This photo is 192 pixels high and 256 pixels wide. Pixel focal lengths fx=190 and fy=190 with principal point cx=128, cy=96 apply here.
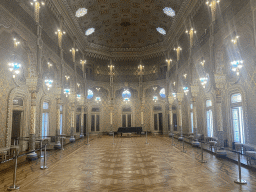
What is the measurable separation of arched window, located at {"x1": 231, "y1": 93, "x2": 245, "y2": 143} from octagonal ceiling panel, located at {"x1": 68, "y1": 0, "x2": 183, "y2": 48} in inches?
346

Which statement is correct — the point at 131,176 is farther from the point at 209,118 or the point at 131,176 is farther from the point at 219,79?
the point at 209,118

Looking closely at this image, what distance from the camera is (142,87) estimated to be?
24.9m

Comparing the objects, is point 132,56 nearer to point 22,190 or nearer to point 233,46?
point 233,46

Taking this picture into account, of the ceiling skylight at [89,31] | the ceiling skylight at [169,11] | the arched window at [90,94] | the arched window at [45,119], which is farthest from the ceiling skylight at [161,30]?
the arched window at [45,119]

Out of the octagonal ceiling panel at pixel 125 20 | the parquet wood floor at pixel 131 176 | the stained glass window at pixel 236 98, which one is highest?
the octagonal ceiling panel at pixel 125 20

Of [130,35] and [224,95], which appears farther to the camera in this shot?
[130,35]

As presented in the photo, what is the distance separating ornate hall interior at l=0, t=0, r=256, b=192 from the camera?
21.0ft

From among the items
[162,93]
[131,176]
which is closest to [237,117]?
[131,176]

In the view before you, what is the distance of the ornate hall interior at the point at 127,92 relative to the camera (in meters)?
6.39

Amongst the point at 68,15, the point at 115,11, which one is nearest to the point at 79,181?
the point at 68,15

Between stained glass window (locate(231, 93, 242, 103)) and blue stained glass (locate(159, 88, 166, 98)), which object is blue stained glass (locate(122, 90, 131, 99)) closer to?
blue stained glass (locate(159, 88, 166, 98))

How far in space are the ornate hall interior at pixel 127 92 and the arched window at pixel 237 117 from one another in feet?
0.25

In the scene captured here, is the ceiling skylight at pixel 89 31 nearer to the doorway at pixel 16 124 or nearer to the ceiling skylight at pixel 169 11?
the ceiling skylight at pixel 169 11

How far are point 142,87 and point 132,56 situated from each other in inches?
170
